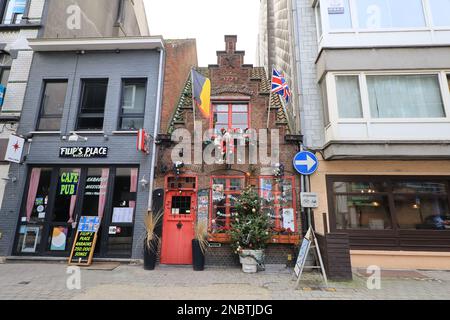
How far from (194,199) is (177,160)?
152 cm

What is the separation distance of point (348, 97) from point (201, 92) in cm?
505

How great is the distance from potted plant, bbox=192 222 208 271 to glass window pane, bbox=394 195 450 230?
6.49 m

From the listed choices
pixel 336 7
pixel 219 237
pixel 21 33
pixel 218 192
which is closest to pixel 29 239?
pixel 219 237

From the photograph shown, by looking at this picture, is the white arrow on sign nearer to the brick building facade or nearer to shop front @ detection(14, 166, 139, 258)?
the brick building facade

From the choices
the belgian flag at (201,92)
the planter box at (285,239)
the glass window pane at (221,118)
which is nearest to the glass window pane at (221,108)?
the glass window pane at (221,118)

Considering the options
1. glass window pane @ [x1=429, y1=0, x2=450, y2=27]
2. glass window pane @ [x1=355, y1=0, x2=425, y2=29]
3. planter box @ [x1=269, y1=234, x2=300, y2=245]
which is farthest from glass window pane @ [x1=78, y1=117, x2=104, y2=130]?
glass window pane @ [x1=429, y1=0, x2=450, y2=27]

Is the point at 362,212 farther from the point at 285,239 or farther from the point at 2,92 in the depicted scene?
the point at 2,92

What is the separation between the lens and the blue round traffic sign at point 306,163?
27.1ft

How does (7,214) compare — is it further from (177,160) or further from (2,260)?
(177,160)

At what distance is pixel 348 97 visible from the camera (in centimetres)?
832

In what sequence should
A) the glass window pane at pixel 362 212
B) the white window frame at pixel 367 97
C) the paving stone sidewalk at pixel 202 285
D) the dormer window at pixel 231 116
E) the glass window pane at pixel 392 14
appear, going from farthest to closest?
the dormer window at pixel 231 116
the glass window pane at pixel 392 14
the glass window pane at pixel 362 212
the white window frame at pixel 367 97
the paving stone sidewalk at pixel 202 285

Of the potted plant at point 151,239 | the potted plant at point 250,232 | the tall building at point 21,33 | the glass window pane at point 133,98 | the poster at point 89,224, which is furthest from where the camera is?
the glass window pane at point 133,98

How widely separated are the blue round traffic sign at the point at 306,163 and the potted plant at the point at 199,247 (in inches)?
149

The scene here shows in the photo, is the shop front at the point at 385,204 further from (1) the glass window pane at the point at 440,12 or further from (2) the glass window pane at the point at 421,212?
(1) the glass window pane at the point at 440,12
